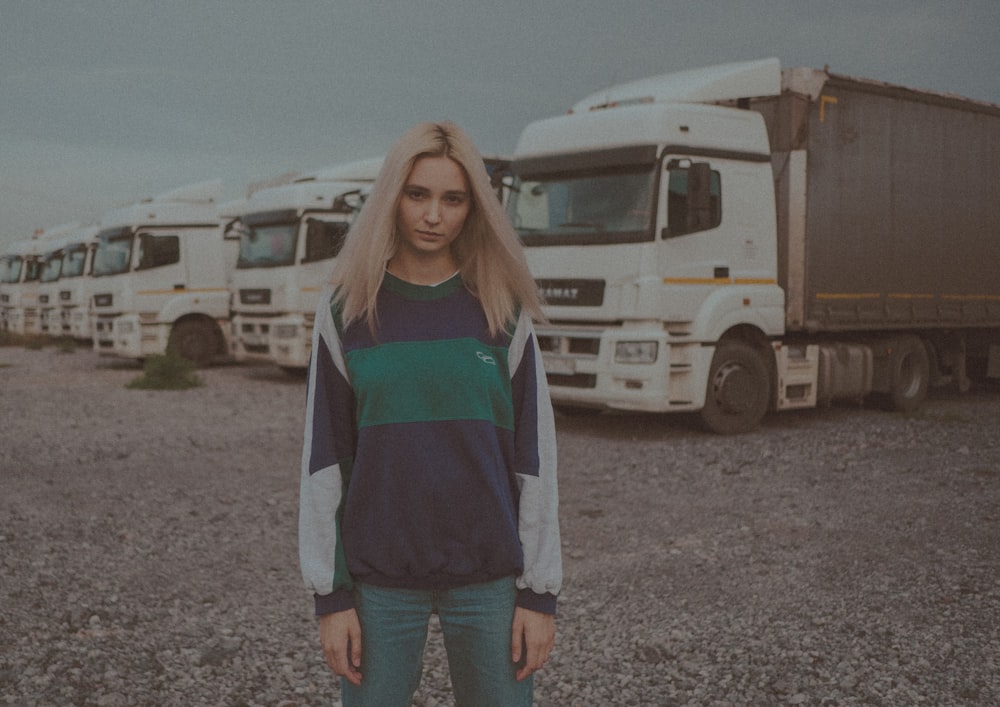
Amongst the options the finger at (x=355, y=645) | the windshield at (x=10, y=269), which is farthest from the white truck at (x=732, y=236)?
the windshield at (x=10, y=269)

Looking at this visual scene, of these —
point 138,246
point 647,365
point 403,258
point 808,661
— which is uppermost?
point 138,246

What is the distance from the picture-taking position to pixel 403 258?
1.93 metres

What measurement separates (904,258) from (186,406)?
8.95 m

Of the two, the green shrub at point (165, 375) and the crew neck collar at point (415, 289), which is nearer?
the crew neck collar at point (415, 289)

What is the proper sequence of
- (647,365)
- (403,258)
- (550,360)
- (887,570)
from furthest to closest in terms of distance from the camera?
1. (550,360)
2. (647,365)
3. (887,570)
4. (403,258)

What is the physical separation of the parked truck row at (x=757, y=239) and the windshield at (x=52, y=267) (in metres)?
17.7

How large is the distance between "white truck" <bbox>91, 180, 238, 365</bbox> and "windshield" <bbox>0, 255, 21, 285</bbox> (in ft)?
42.6

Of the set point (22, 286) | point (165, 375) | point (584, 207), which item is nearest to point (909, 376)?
point (584, 207)

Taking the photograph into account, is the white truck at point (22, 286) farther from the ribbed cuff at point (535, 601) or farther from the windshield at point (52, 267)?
the ribbed cuff at point (535, 601)

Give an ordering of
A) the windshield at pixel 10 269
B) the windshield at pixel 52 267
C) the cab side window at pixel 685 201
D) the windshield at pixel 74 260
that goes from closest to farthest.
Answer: the cab side window at pixel 685 201 < the windshield at pixel 74 260 < the windshield at pixel 52 267 < the windshield at pixel 10 269

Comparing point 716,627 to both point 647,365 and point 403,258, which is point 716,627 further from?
point 647,365

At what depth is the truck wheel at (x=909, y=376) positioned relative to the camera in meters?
11.2

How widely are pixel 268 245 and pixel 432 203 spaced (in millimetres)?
14163

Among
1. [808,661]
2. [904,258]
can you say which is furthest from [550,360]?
[808,661]
